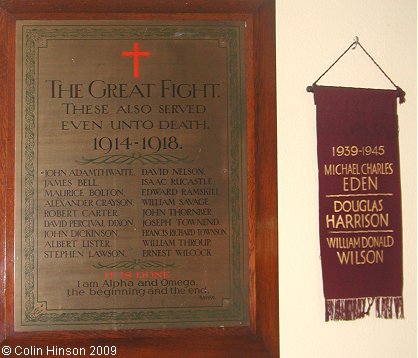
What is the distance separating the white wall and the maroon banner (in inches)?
1.1

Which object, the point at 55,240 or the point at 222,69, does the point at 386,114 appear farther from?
the point at 55,240

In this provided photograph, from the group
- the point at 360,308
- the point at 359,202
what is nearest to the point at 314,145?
the point at 359,202

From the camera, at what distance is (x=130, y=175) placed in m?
1.39

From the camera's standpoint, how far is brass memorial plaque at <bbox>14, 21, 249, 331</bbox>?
138cm

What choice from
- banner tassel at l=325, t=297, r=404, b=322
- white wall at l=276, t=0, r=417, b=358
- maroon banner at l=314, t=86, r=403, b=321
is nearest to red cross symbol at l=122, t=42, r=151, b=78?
white wall at l=276, t=0, r=417, b=358

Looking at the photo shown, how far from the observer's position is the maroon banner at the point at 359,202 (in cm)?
140

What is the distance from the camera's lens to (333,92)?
4.67ft

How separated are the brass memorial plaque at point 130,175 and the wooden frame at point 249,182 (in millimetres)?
24

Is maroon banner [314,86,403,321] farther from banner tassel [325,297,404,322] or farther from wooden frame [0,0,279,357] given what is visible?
wooden frame [0,0,279,357]

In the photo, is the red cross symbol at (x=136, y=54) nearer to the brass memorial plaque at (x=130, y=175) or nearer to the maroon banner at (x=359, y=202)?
the brass memorial plaque at (x=130, y=175)

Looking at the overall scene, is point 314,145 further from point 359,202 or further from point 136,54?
point 136,54

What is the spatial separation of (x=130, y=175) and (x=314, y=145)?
1.76ft

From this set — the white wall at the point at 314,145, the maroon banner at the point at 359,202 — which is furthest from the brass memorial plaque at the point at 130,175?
the maroon banner at the point at 359,202

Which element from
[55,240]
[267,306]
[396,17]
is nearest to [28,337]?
[55,240]
